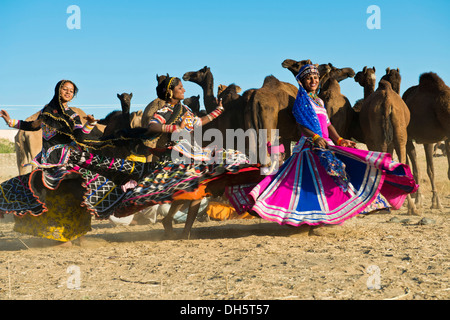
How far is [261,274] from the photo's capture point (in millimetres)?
3664

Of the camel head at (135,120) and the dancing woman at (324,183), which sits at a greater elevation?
the camel head at (135,120)

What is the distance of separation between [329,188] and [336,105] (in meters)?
4.59

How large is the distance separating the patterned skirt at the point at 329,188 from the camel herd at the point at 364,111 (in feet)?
10.6

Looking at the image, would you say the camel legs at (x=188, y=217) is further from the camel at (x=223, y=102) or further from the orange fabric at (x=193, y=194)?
the camel at (x=223, y=102)

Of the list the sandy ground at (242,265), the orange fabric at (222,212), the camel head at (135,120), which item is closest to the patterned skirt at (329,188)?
the sandy ground at (242,265)

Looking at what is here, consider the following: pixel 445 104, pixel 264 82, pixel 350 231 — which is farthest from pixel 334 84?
pixel 350 231

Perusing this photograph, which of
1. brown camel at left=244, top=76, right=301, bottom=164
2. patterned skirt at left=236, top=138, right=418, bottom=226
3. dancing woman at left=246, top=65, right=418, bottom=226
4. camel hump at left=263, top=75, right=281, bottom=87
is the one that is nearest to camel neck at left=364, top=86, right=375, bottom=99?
brown camel at left=244, top=76, right=301, bottom=164

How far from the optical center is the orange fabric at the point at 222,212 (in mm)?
8023

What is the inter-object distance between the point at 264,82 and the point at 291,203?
4991 millimetres

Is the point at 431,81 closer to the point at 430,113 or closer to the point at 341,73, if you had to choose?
the point at 430,113

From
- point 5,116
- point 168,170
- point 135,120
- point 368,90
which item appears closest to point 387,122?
point 368,90

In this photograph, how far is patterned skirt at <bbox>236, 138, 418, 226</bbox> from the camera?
16.7ft

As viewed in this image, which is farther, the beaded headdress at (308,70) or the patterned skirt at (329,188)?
the beaded headdress at (308,70)
